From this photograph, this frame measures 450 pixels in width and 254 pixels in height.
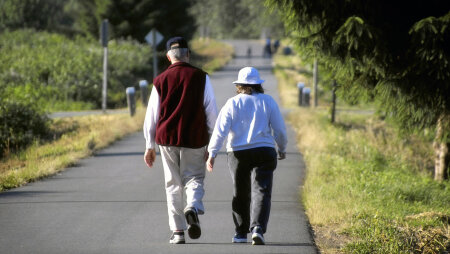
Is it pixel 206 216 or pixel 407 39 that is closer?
pixel 206 216

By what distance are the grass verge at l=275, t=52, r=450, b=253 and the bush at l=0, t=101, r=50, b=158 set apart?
6.15 meters

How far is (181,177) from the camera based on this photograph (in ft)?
22.7

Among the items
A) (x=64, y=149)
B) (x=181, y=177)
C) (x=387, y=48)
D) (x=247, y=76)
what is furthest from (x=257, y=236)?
(x=64, y=149)

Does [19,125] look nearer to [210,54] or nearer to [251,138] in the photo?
[251,138]

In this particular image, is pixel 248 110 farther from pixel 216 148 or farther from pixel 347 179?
pixel 347 179

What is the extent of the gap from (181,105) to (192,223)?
1.04 m

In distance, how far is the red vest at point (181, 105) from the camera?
6.77 meters

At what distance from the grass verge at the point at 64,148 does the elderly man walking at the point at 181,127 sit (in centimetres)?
404

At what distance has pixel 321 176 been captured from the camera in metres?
11.5

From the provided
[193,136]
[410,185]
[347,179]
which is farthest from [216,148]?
[410,185]

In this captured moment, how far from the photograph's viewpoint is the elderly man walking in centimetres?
677

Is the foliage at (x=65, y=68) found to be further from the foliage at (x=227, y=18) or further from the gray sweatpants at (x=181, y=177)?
the foliage at (x=227, y=18)

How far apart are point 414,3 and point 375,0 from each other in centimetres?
73

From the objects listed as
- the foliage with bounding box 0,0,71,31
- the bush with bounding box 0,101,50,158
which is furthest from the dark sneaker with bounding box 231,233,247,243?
the foliage with bounding box 0,0,71,31
